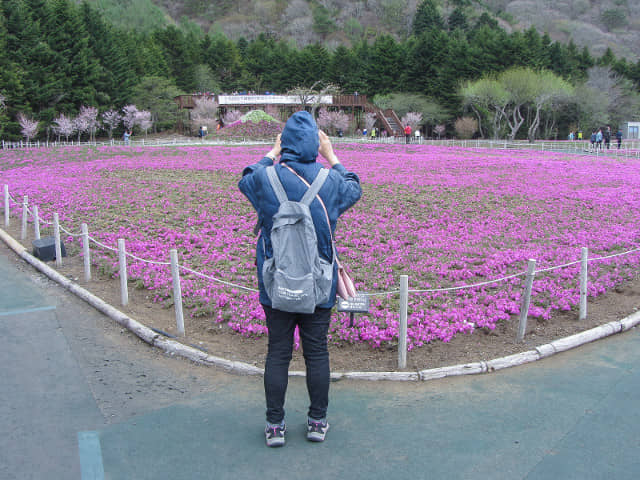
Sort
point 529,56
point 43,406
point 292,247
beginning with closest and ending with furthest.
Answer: point 292,247 < point 43,406 < point 529,56

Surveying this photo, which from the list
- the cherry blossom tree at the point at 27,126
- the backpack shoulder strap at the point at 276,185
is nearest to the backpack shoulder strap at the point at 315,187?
the backpack shoulder strap at the point at 276,185

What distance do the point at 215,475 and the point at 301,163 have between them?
7.16 ft

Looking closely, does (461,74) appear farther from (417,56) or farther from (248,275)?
(248,275)

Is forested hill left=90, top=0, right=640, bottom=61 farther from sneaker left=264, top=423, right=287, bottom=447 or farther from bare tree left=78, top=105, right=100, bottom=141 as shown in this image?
sneaker left=264, top=423, right=287, bottom=447

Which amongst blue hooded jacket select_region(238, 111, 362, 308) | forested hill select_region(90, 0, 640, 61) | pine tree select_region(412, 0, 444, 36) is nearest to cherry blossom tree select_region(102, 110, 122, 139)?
forested hill select_region(90, 0, 640, 61)

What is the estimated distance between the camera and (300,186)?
146 inches

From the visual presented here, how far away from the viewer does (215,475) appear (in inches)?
145

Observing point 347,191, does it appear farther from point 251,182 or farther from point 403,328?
point 403,328

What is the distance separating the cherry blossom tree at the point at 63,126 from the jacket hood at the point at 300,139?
56283mm

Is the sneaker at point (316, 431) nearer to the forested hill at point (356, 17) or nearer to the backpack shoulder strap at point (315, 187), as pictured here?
the backpack shoulder strap at point (315, 187)

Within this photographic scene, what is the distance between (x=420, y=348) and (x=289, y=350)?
103 inches

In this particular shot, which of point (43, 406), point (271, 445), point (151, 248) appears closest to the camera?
point (271, 445)

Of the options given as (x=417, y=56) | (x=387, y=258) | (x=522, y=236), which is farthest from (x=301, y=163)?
(x=417, y=56)

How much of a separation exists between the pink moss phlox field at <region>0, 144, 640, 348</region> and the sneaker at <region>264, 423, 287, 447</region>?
7.59 feet
